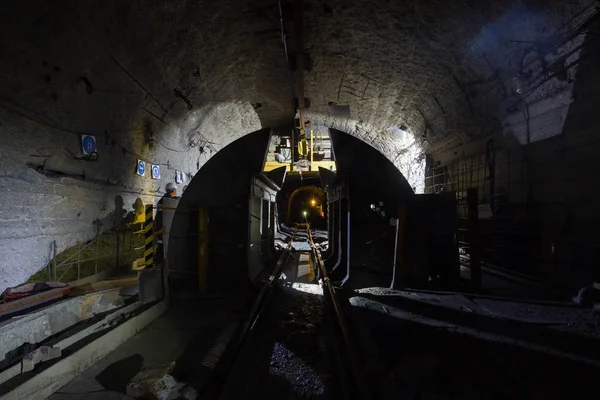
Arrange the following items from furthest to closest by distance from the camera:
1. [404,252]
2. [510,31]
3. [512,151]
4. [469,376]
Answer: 1. [512,151]
2. [404,252]
3. [510,31]
4. [469,376]

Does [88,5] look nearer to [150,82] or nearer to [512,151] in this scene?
[150,82]

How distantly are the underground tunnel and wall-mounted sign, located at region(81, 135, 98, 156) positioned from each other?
5 centimetres

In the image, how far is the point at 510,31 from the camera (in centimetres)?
642

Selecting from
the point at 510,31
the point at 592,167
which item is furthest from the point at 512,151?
the point at 510,31

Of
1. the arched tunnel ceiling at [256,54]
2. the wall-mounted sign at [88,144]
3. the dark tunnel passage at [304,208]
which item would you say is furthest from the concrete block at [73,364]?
the dark tunnel passage at [304,208]

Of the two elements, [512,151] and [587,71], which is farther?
[512,151]

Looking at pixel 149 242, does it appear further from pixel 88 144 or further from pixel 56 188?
pixel 88 144

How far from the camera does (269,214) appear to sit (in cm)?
1100

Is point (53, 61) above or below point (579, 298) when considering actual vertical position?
above

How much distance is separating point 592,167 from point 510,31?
3141mm

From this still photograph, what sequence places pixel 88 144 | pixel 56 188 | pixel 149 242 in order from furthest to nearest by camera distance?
pixel 88 144 → pixel 56 188 → pixel 149 242

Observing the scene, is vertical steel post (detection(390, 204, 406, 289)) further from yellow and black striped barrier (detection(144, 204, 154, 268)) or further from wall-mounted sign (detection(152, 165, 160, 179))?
wall-mounted sign (detection(152, 165, 160, 179))

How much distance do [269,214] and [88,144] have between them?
221 inches

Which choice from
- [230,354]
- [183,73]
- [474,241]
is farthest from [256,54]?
[230,354]
